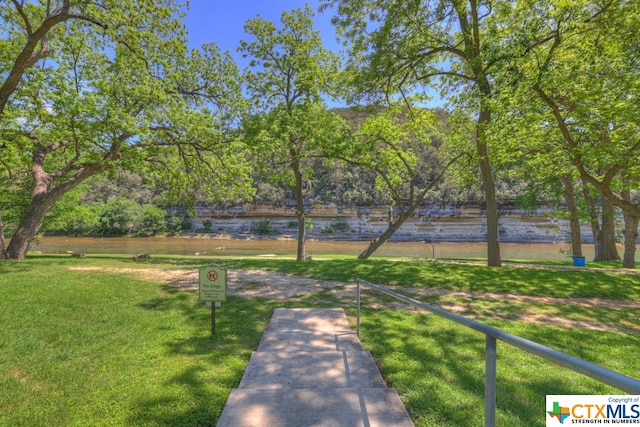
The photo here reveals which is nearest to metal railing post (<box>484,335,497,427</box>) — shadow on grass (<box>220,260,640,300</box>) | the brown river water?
shadow on grass (<box>220,260,640,300</box>)

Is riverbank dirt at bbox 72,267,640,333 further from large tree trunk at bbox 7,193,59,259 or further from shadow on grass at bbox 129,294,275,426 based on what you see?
large tree trunk at bbox 7,193,59,259

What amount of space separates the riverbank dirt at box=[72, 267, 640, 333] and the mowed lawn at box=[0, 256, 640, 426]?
15 centimetres

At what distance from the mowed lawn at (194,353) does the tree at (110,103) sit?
474cm

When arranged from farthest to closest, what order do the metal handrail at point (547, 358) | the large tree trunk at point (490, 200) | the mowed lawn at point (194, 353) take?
the large tree trunk at point (490, 200) < the mowed lawn at point (194, 353) < the metal handrail at point (547, 358)

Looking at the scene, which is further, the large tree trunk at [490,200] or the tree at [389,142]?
the tree at [389,142]

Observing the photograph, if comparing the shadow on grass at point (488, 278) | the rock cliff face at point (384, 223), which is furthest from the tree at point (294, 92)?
the rock cliff face at point (384, 223)

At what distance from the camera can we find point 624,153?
8.38 m

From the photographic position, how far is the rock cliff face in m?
48.6

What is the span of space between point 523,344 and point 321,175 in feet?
202

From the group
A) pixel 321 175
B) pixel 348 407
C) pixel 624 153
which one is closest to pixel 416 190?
pixel 321 175

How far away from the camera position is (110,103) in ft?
30.5

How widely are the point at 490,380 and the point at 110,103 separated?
11.7 meters

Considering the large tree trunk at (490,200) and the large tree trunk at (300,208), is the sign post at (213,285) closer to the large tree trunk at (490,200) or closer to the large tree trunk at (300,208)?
the large tree trunk at (490,200)

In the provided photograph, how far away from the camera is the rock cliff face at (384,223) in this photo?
48625 mm
